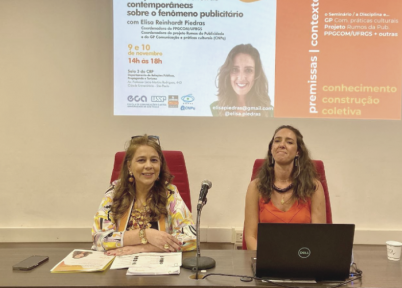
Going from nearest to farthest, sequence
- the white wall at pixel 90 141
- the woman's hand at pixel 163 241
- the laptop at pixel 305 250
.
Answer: the laptop at pixel 305 250 < the woman's hand at pixel 163 241 < the white wall at pixel 90 141

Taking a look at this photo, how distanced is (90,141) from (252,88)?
5.38 feet

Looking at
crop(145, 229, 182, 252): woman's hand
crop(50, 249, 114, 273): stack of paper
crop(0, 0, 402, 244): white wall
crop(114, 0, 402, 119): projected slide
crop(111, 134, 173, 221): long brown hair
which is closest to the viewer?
crop(50, 249, 114, 273): stack of paper

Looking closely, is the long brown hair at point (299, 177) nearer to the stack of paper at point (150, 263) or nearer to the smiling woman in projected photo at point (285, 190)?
the smiling woman in projected photo at point (285, 190)

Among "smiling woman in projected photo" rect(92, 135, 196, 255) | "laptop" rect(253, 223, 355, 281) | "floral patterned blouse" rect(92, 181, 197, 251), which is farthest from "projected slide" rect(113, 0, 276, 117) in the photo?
"laptop" rect(253, 223, 355, 281)

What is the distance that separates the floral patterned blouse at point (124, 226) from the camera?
1.72m

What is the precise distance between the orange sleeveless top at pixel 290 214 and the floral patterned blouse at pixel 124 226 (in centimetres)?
47

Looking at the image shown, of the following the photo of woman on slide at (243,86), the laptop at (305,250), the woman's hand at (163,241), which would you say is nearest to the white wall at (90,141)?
the photo of woman on slide at (243,86)

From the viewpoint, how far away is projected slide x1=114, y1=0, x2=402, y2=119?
323 centimetres

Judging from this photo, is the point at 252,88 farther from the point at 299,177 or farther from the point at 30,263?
the point at 30,263

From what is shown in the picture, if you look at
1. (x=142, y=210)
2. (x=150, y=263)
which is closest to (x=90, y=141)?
(x=142, y=210)

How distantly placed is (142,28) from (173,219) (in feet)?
6.68

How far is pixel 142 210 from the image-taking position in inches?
75.9

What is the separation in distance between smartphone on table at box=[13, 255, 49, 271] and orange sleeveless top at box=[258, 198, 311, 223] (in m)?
1.20

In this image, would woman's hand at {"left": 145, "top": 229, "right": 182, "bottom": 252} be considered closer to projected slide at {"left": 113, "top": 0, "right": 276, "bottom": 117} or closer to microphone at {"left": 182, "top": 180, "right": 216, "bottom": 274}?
microphone at {"left": 182, "top": 180, "right": 216, "bottom": 274}
